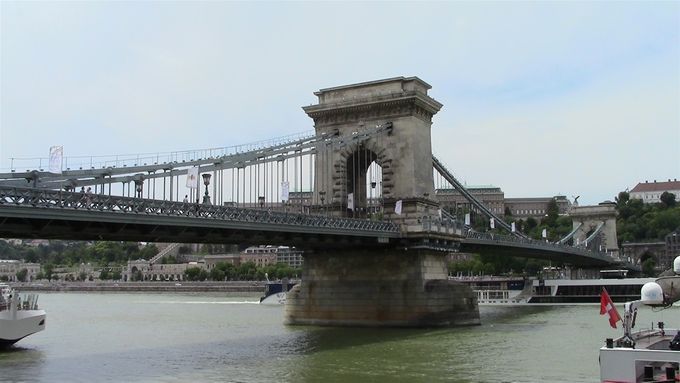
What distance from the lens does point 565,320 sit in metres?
51.0

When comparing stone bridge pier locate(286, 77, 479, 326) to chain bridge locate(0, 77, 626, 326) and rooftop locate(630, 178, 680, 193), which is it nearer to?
chain bridge locate(0, 77, 626, 326)

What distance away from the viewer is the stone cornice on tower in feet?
149

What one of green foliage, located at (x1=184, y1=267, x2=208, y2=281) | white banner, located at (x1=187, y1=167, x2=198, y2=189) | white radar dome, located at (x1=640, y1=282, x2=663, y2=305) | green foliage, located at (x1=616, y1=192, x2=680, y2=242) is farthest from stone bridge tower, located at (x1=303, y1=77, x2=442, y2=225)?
green foliage, located at (x1=184, y1=267, x2=208, y2=281)

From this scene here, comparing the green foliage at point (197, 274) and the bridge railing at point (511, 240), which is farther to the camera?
the green foliage at point (197, 274)

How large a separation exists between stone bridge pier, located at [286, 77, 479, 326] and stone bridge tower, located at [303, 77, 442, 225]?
2.2 inches

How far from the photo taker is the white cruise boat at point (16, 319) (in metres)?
34.6

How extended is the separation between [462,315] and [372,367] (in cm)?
1733

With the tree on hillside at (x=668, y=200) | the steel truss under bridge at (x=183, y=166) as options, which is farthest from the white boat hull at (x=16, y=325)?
the tree on hillside at (x=668, y=200)

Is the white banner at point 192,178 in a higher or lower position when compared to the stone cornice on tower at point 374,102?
lower

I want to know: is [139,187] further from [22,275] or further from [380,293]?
[22,275]

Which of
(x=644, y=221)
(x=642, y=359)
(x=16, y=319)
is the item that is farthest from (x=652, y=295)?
(x=644, y=221)

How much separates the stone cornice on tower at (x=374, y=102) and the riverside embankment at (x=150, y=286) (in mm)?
87045

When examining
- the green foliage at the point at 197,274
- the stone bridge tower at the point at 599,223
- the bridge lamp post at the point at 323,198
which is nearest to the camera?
the bridge lamp post at the point at 323,198

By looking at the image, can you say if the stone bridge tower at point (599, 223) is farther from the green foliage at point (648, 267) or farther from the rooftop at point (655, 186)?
the rooftop at point (655, 186)
